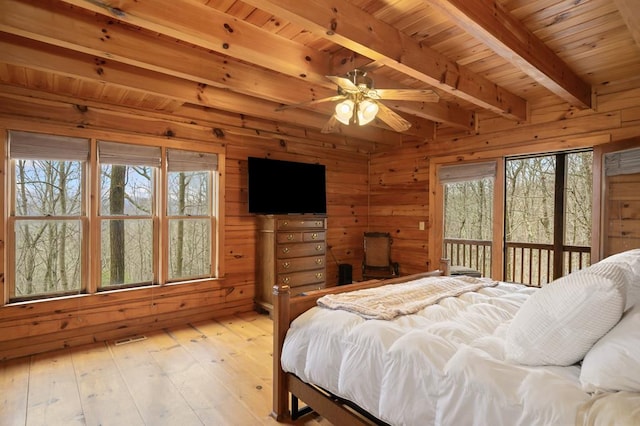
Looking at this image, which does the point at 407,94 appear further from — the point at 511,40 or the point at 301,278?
the point at 301,278

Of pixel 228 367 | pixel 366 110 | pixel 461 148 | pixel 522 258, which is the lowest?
pixel 228 367

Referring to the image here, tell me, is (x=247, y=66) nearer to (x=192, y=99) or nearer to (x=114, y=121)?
(x=192, y=99)

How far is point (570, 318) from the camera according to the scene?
129cm

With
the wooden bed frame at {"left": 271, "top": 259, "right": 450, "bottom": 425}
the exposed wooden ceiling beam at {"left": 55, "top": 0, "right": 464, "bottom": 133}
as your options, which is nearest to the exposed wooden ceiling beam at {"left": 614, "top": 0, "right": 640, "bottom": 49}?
the exposed wooden ceiling beam at {"left": 55, "top": 0, "right": 464, "bottom": 133}

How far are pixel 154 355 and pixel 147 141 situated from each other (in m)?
2.16

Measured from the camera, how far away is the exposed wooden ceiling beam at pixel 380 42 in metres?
1.88

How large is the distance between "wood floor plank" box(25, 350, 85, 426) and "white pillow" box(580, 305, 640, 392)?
2.65 m

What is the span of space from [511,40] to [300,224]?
2.85 m

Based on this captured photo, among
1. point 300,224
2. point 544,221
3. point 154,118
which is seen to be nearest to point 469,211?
point 544,221

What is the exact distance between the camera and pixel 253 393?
248cm

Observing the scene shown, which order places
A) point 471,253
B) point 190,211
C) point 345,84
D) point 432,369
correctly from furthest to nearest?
point 471,253 < point 190,211 < point 345,84 < point 432,369

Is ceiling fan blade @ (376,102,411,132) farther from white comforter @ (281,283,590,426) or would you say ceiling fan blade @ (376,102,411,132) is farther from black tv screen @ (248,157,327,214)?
black tv screen @ (248,157,327,214)

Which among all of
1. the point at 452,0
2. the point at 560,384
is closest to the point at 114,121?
the point at 452,0

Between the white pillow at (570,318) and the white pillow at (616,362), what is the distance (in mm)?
51
